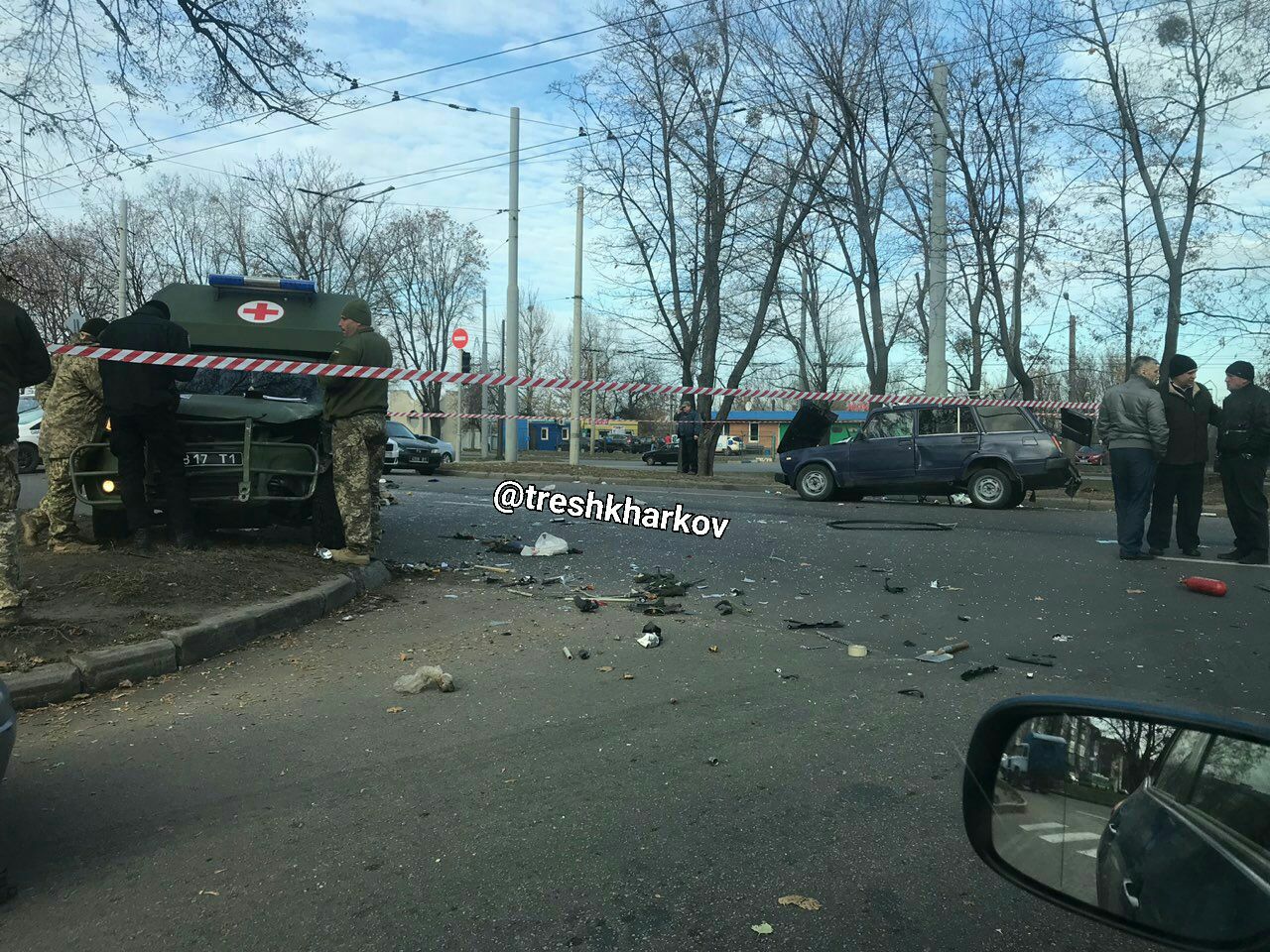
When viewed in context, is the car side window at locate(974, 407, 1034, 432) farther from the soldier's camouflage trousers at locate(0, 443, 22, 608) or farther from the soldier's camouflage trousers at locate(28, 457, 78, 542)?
the soldier's camouflage trousers at locate(0, 443, 22, 608)

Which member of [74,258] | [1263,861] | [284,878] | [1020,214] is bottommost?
[284,878]

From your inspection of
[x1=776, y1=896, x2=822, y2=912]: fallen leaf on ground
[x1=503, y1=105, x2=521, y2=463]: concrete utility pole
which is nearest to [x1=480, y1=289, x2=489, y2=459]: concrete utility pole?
[x1=503, y1=105, x2=521, y2=463]: concrete utility pole

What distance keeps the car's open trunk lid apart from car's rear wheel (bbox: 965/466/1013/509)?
13.9 feet

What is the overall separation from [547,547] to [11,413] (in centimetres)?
506

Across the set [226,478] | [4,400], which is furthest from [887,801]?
[226,478]

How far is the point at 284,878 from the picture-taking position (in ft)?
9.88

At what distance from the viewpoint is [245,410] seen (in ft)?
26.2

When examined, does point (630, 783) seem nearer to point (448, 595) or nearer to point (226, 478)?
point (448, 595)

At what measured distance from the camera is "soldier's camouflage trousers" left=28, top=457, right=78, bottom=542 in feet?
25.4

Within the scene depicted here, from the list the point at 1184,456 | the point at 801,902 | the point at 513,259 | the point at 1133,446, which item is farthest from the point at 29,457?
the point at 801,902

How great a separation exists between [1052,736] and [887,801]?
6.86 ft

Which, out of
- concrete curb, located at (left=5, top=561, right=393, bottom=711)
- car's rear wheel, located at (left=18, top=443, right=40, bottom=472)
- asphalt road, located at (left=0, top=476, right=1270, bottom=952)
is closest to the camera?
asphalt road, located at (left=0, top=476, right=1270, bottom=952)

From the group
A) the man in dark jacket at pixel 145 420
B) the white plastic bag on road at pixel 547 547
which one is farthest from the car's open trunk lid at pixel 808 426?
the man in dark jacket at pixel 145 420
